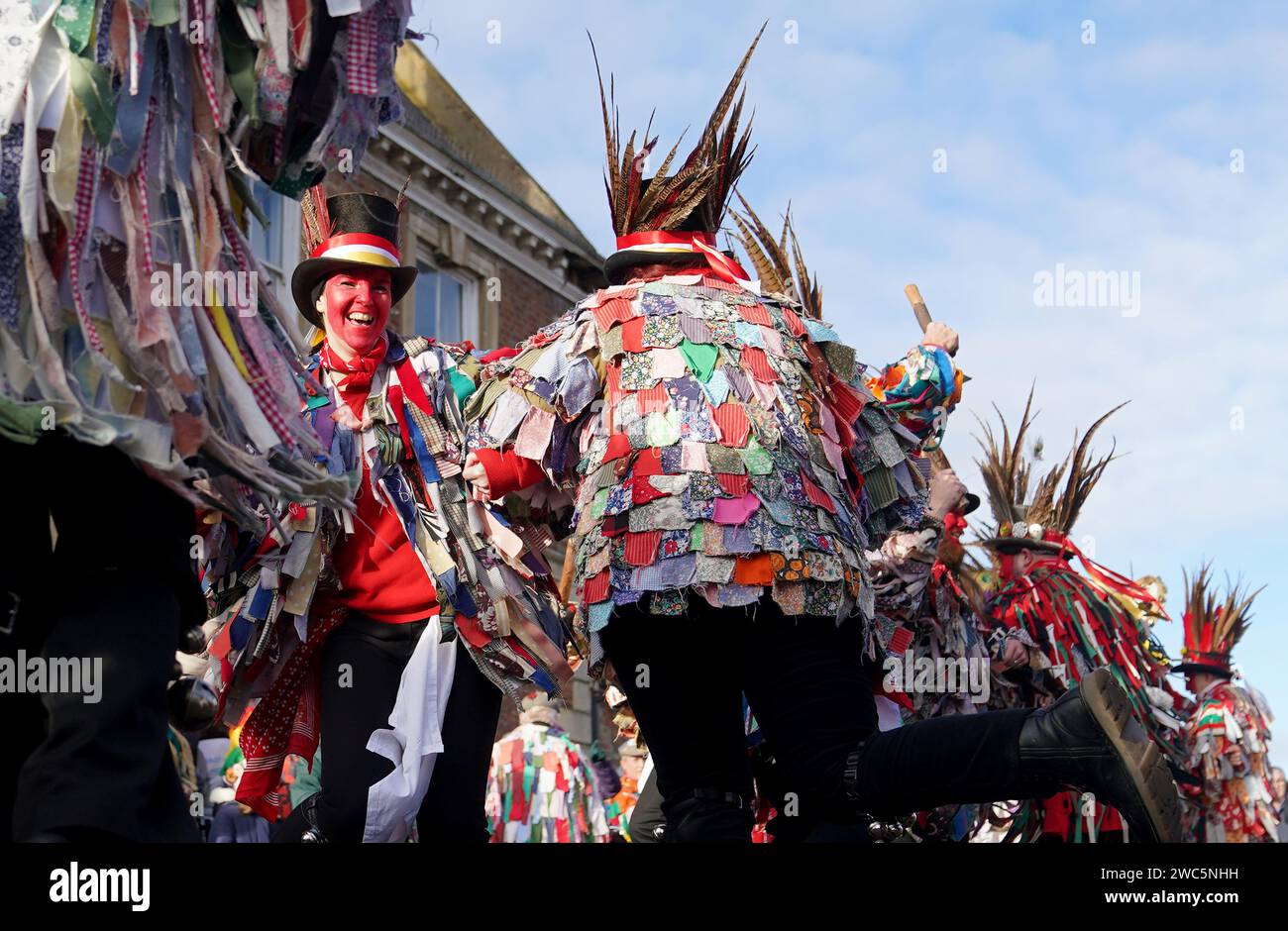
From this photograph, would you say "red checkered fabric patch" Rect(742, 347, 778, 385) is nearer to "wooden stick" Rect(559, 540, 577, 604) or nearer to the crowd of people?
the crowd of people

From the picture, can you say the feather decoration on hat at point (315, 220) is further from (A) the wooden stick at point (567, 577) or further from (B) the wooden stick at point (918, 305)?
(B) the wooden stick at point (918, 305)

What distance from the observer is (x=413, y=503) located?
4.73 m

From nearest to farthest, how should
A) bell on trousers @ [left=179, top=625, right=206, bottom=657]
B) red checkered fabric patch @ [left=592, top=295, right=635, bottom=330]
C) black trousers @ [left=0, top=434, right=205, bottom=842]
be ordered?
black trousers @ [left=0, top=434, right=205, bottom=842] → bell on trousers @ [left=179, top=625, right=206, bottom=657] → red checkered fabric patch @ [left=592, top=295, right=635, bottom=330]

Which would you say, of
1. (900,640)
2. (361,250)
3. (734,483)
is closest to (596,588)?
(734,483)

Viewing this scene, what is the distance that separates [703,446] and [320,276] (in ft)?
4.86

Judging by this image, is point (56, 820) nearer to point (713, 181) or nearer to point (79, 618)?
point (79, 618)

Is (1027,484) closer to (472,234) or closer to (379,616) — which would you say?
(379,616)

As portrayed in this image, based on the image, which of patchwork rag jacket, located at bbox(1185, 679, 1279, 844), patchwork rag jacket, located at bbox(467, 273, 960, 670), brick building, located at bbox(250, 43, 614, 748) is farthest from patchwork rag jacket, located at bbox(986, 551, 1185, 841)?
brick building, located at bbox(250, 43, 614, 748)

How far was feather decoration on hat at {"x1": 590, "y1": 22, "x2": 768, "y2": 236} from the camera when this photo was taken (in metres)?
4.60

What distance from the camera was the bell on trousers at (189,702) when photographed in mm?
3072

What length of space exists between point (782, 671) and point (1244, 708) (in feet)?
27.0

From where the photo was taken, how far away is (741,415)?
13.7 ft

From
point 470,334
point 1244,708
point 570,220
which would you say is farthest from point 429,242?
point 1244,708
